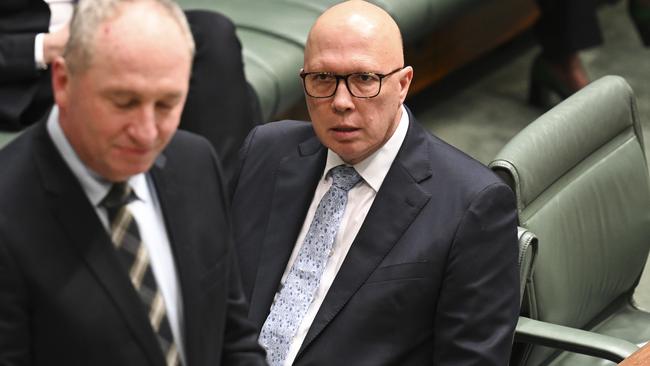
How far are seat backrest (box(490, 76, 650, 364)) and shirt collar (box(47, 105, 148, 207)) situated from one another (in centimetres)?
108

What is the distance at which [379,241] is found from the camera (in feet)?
6.84

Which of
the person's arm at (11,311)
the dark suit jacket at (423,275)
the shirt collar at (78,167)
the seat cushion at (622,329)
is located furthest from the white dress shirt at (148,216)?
the seat cushion at (622,329)

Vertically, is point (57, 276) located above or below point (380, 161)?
above

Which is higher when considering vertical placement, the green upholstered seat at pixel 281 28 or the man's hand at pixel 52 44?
the man's hand at pixel 52 44

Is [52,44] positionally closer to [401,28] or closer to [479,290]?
[401,28]

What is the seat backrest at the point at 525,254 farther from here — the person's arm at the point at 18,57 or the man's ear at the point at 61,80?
the person's arm at the point at 18,57

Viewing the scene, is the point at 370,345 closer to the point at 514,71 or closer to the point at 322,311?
the point at 322,311

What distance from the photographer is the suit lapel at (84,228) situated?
132cm

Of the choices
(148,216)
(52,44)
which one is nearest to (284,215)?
(148,216)

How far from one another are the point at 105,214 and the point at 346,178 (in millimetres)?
827

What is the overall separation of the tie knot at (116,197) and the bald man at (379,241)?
74cm

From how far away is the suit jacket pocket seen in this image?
6.65ft

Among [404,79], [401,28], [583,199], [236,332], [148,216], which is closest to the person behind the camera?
[148,216]

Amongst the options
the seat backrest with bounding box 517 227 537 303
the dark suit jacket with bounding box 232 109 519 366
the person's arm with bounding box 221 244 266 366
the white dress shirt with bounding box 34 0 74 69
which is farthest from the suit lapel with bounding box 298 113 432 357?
the white dress shirt with bounding box 34 0 74 69
